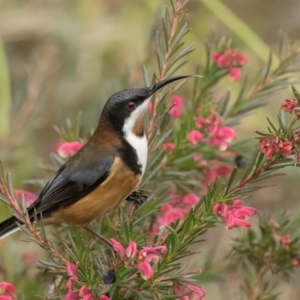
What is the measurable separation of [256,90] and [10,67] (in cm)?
207

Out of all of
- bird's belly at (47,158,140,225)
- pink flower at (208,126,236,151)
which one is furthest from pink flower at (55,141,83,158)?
pink flower at (208,126,236,151)

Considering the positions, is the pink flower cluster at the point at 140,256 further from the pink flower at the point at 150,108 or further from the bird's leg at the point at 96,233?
the pink flower at the point at 150,108

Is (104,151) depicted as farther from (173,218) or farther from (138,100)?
(173,218)

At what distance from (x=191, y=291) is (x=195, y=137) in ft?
1.72

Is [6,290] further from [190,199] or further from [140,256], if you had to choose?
[190,199]

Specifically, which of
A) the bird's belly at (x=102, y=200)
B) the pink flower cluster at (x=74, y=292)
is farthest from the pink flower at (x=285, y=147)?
the bird's belly at (x=102, y=200)

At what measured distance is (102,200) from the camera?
1.59 m

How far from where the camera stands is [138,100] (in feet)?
5.38

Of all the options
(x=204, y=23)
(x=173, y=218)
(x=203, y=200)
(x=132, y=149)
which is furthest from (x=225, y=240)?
(x=203, y=200)

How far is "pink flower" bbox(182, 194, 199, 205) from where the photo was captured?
4.95ft

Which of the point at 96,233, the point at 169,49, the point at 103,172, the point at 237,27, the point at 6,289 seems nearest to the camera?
the point at 6,289

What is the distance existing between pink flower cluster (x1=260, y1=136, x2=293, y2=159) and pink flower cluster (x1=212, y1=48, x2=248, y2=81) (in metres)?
0.61

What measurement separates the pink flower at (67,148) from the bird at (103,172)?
0.6 inches

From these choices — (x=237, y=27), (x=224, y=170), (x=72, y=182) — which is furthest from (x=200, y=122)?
(x=237, y=27)
